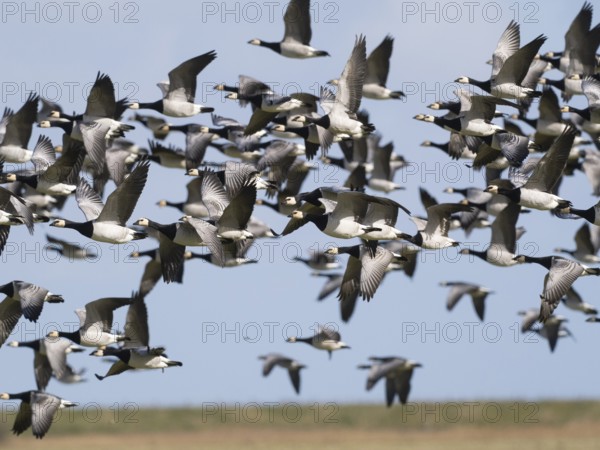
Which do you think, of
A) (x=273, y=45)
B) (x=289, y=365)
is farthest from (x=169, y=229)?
(x=289, y=365)

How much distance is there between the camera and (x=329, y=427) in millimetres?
40344

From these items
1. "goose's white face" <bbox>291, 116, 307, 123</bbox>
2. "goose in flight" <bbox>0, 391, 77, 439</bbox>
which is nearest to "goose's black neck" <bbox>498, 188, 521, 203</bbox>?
A: "goose's white face" <bbox>291, 116, 307, 123</bbox>

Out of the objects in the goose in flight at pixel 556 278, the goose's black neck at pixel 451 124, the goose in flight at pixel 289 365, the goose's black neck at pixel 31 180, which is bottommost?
the goose in flight at pixel 289 365

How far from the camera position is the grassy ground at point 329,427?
1479 inches

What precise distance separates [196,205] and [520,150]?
313 inches

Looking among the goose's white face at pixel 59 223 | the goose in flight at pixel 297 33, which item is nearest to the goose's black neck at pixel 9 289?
the goose's white face at pixel 59 223

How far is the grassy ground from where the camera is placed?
3756cm

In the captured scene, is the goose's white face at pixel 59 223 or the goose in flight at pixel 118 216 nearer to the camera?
the goose in flight at pixel 118 216

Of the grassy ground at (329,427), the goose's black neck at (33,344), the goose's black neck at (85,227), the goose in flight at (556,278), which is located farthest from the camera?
the grassy ground at (329,427)

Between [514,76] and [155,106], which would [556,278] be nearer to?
[514,76]

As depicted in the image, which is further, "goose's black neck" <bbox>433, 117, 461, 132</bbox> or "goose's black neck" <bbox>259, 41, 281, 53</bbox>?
"goose's black neck" <bbox>259, 41, 281, 53</bbox>

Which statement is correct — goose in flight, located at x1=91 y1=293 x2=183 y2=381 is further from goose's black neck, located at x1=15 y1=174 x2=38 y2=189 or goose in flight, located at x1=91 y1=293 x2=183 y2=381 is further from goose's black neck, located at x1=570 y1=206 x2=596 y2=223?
goose's black neck, located at x1=570 y1=206 x2=596 y2=223

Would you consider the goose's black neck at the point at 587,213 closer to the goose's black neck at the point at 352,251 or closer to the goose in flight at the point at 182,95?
the goose's black neck at the point at 352,251

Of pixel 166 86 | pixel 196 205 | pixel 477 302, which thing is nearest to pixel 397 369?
pixel 477 302
